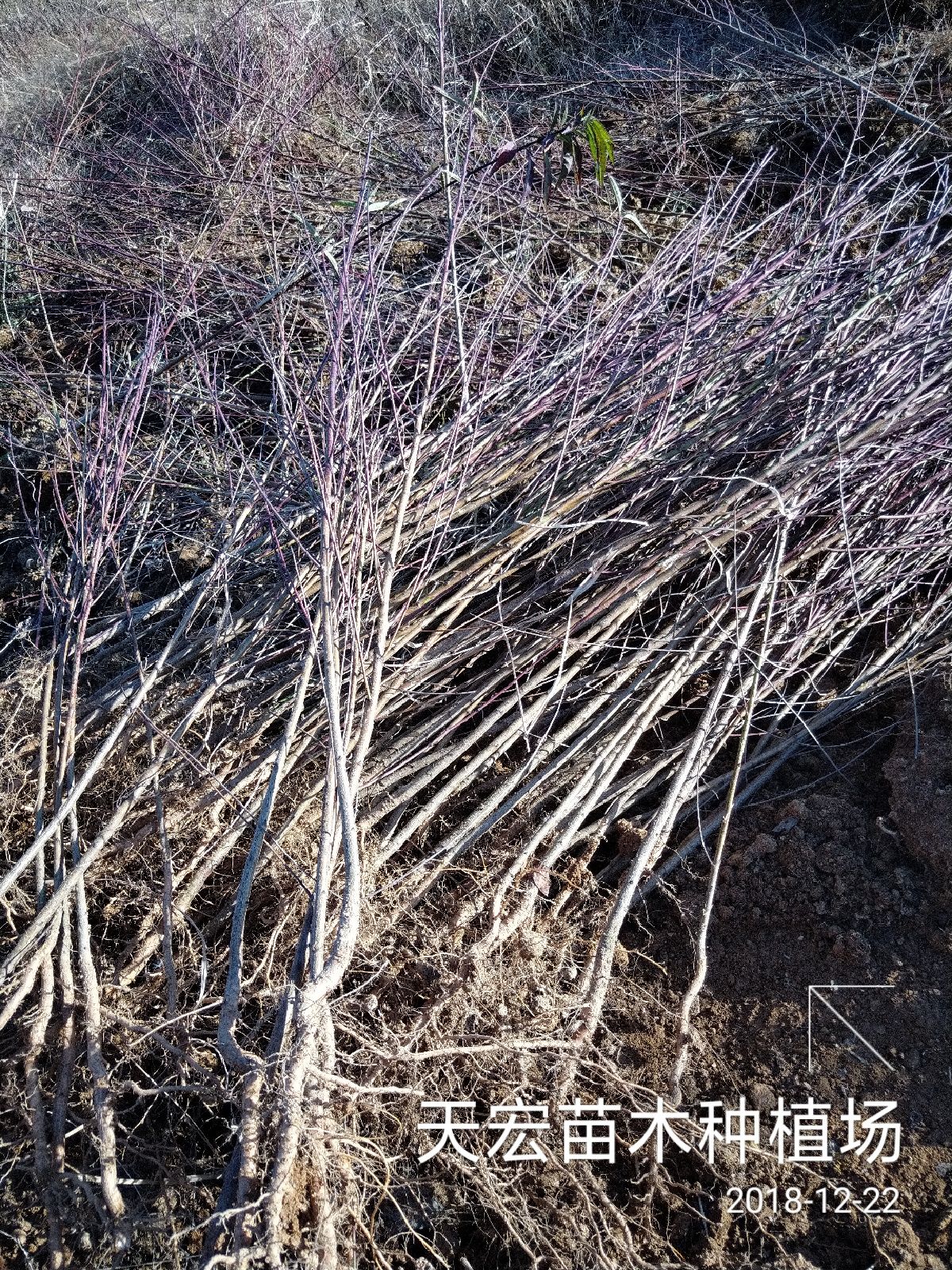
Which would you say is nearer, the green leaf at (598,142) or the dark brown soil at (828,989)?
the dark brown soil at (828,989)

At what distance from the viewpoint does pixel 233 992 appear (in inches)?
71.3

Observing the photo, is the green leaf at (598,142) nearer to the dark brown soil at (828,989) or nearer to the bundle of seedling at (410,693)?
the bundle of seedling at (410,693)

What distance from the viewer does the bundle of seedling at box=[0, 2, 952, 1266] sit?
1.84m

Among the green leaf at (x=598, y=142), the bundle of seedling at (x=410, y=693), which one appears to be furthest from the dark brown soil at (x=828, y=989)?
the green leaf at (x=598, y=142)

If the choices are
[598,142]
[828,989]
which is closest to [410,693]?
[828,989]

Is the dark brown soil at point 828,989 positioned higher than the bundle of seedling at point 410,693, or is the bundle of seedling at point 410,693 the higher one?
the bundle of seedling at point 410,693

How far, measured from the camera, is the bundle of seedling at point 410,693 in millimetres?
1845

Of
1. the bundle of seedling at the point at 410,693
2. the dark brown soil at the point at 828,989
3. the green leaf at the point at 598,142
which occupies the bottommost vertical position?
the dark brown soil at the point at 828,989

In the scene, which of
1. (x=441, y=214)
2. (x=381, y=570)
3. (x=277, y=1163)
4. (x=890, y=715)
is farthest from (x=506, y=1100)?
(x=441, y=214)

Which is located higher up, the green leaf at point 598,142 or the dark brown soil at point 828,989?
the green leaf at point 598,142

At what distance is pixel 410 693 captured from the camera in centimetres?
237

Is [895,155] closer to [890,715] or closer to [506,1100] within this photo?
[890,715]

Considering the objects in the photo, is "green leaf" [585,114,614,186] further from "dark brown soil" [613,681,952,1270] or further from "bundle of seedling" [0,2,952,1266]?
"dark brown soil" [613,681,952,1270]

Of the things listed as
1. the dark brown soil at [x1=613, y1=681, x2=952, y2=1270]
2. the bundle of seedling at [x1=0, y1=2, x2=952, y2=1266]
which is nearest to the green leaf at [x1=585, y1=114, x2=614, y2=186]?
the bundle of seedling at [x1=0, y1=2, x2=952, y2=1266]
